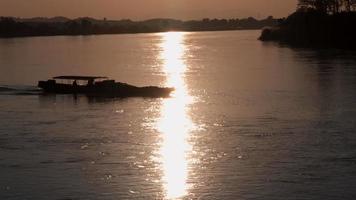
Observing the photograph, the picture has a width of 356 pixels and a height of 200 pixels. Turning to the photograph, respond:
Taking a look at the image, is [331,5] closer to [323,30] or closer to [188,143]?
[323,30]

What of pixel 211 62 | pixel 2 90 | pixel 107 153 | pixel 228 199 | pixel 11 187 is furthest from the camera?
pixel 211 62

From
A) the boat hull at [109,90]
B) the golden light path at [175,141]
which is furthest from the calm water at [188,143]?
the boat hull at [109,90]

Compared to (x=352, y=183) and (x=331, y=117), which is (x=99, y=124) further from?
(x=352, y=183)

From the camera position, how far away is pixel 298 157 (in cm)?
1317

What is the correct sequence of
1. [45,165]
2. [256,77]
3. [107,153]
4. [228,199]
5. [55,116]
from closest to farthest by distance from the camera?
1. [228,199]
2. [45,165]
3. [107,153]
4. [55,116]
5. [256,77]

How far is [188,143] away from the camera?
1495 centimetres

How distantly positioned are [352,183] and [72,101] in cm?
1341

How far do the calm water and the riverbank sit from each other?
97.5 ft

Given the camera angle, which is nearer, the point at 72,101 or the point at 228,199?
the point at 228,199

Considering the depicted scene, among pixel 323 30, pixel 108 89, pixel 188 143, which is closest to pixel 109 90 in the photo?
pixel 108 89

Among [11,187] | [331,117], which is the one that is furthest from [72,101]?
[11,187]

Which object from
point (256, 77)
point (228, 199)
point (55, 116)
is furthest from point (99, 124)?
point (256, 77)

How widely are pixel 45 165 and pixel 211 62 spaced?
29.2m

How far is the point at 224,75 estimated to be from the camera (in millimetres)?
31500
